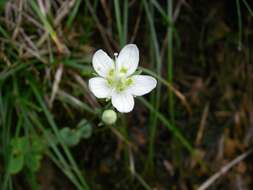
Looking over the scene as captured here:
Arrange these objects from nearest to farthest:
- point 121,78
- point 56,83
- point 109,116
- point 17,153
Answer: point 109,116 < point 121,78 < point 17,153 < point 56,83

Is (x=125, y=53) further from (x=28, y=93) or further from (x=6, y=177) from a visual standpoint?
(x=6, y=177)

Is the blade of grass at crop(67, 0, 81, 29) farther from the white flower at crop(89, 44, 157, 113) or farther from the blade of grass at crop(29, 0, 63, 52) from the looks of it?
the white flower at crop(89, 44, 157, 113)

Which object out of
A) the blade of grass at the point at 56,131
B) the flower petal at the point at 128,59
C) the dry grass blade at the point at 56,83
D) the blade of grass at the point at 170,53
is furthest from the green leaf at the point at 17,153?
the blade of grass at the point at 170,53

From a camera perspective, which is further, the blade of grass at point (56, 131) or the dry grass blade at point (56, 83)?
the dry grass blade at point (56, 83)

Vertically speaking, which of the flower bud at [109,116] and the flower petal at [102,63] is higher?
the flower petal at [102,63]

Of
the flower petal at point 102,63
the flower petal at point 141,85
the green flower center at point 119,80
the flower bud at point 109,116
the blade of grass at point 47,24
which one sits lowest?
the flower bud at point 109,116

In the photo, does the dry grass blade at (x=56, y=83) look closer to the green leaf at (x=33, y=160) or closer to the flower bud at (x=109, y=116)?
the green leaf at (x=33, y=160)

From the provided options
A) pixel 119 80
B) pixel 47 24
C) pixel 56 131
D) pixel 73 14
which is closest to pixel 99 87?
pixel 119 80

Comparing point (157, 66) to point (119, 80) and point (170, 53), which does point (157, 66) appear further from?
point (119, 80)
